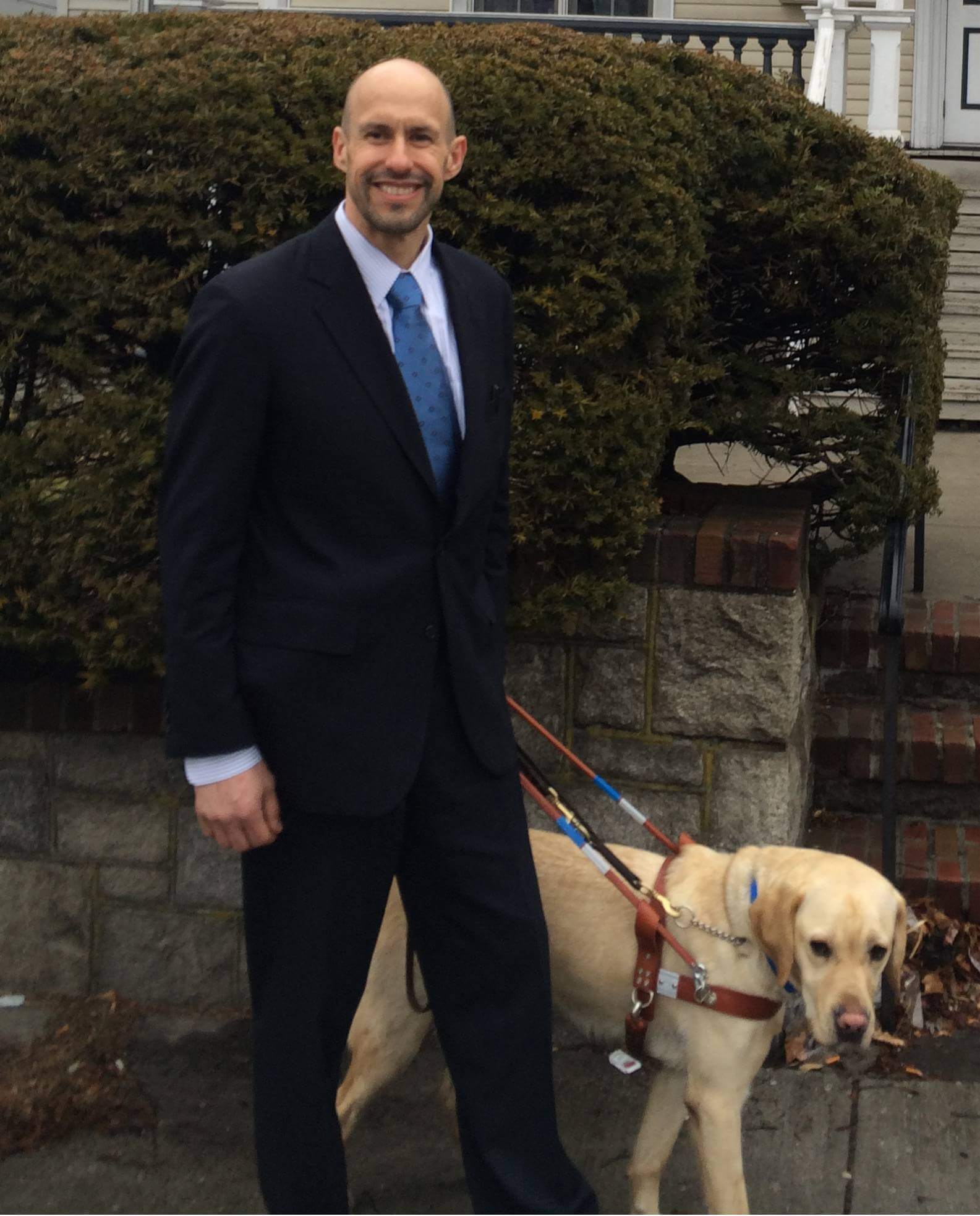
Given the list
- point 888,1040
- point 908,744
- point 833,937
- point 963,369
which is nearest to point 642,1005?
point 833,937

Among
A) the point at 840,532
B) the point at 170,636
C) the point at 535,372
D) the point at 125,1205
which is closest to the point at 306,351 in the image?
the point at 170,636

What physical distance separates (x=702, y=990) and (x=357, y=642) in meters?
1.01

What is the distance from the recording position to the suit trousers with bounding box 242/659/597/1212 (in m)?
2.54

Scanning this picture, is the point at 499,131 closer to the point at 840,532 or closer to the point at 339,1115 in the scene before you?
the point at 840,532

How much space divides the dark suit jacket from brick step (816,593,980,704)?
2679 mm

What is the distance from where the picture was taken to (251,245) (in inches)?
142

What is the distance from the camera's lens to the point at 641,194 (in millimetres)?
3529

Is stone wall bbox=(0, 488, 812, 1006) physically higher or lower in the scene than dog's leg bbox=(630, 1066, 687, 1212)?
higher

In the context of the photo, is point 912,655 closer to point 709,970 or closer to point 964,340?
point 709,970

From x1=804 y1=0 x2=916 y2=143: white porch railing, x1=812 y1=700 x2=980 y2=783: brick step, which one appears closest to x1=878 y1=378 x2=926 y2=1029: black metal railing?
x1=812 y1=700 x2=980 y2=783: brick step

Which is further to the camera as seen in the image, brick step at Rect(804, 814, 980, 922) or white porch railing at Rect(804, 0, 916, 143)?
white porch railing at Rect(804, 0, 916, 143)

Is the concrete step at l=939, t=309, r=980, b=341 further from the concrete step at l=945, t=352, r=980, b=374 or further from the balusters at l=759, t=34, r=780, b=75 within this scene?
the balusters at l=759, t=34, r=780, b=75

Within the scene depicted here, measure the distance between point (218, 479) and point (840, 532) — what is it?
2.80 metres

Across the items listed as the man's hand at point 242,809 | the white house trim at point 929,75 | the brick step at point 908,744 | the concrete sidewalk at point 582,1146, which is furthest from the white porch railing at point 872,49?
the man's hand at point 242,809
